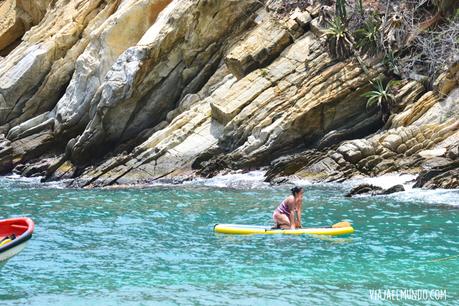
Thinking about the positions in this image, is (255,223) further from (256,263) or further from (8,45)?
(8,45)

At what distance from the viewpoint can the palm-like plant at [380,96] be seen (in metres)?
26.5

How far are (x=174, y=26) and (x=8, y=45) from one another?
1853cm

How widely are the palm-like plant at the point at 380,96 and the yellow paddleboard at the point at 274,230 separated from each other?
424 inches

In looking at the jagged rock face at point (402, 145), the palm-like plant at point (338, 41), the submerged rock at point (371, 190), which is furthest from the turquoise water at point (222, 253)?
the palm-like plant at point (338, 41)

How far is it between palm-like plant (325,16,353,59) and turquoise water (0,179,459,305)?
730cm

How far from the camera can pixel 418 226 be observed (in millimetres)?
17594

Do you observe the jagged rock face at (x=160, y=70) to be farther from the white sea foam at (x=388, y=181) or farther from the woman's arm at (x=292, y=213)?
the woman's arm at (x=292, y=213)

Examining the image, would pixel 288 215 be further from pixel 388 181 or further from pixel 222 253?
pixel 388 181

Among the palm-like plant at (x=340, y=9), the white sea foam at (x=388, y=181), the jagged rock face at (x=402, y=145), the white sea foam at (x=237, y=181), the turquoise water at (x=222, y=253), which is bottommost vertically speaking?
the turquoise water at (x=222, y=253)

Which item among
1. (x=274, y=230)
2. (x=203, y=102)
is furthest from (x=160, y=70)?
(x=274, y=230)

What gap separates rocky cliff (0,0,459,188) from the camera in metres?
25.7

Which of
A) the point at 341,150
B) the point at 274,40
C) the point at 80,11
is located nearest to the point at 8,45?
the point at 80,11

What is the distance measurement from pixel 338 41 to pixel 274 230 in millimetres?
13619

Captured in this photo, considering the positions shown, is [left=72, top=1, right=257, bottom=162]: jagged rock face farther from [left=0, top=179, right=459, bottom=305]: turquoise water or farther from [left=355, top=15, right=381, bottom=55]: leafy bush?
[left=0, top=179, right=459, bottom=305]: turquoise water
